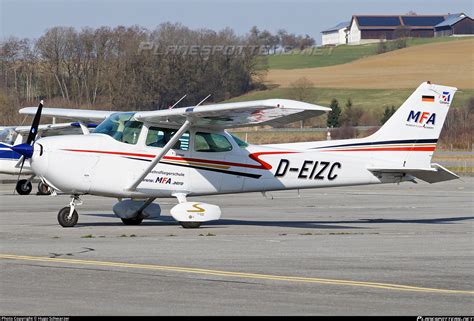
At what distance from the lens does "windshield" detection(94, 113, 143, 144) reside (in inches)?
671

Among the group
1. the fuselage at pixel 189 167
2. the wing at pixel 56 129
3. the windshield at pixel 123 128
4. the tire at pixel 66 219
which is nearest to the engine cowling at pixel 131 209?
the fuselage at pixel 189 167

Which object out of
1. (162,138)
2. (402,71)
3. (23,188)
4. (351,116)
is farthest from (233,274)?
(402,71)

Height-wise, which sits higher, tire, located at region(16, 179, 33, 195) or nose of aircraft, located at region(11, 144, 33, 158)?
nose of aircraft, located at region(11, 144, 33, 158)

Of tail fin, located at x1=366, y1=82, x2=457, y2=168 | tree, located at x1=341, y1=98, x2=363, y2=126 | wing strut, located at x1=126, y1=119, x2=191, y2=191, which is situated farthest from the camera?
tree, located at x1=341, y1=98, x2=363, y2=126

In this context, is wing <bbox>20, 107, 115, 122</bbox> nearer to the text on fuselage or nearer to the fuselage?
the fuselage

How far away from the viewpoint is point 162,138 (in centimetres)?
1736

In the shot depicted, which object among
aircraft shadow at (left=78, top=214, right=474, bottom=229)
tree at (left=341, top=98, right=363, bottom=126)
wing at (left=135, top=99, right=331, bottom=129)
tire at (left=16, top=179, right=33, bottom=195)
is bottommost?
tree at (left=341, top=98, right=363, bottom=126)

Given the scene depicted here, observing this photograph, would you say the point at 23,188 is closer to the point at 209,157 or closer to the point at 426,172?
the point at 209,157

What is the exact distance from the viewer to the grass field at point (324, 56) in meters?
116

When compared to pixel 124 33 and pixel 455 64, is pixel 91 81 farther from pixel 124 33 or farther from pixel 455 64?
pixel 455 64

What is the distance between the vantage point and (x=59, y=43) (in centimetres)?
6350

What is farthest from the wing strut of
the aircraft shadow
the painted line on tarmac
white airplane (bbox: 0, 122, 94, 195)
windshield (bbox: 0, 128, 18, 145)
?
windshield (bbox: 0, 128, 18, 145)

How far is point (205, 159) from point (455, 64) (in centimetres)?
8652

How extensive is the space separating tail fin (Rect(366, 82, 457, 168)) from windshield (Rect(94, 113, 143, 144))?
445 cm
